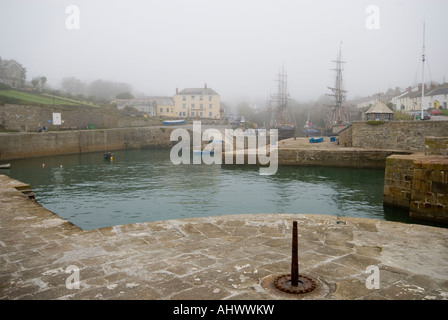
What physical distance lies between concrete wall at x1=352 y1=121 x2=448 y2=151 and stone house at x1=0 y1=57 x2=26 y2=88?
6116 centimetres

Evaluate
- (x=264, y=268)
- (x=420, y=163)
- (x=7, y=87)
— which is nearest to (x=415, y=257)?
(x=264, y=268)

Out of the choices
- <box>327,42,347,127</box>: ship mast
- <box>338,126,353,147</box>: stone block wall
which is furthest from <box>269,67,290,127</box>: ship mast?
<box>338,126,353,147</box>: stone block wall

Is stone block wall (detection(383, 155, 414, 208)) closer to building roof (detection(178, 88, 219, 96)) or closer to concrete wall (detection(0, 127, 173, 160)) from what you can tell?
concrete wall (detection(0, 127, 173, 160))

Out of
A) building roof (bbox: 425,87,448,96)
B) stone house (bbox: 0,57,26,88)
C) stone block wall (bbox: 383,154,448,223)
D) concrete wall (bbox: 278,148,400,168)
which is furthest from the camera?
stone house (bbox: 0,57,26,88)

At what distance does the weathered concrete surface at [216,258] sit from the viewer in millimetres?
3732

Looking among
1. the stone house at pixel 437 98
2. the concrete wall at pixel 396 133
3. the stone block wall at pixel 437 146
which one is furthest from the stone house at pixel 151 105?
the stone block wall at pixel 437 146

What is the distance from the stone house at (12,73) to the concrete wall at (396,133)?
2408 inches

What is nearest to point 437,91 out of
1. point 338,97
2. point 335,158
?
point 338,97

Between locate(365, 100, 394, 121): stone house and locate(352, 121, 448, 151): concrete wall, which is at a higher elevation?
locate(365, 100, 394, 121): stone house

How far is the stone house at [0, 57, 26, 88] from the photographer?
6117cm

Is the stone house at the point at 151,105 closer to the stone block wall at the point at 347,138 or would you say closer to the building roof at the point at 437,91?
the stone block wall at the point at 347,138
